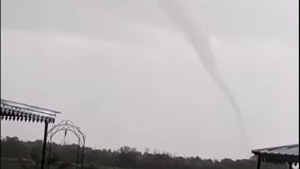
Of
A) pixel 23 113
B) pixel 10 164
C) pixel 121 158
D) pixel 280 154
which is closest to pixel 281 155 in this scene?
pixel 280 154

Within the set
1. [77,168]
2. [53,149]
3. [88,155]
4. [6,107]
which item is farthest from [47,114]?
[88,155]

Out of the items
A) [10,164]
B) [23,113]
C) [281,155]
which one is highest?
[23,113]

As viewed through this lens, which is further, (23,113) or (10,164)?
(10,164)

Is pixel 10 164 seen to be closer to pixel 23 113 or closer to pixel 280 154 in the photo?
pixel 23 113

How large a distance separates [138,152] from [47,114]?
30.9 feet

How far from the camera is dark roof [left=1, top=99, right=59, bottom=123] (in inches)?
460

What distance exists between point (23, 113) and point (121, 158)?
10.1 m

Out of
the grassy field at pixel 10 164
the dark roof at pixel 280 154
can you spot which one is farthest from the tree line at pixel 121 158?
the dark roof at pixel 280 154

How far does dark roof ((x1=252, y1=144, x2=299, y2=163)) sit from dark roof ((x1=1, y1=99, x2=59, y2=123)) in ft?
17.2

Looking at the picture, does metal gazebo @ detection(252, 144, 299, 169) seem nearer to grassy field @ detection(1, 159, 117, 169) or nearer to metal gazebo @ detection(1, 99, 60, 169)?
metal gazebo @ detection(1, 99, 60, 169)

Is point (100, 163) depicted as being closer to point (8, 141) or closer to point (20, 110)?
point (8, 141)

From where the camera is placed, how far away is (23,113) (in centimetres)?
1280

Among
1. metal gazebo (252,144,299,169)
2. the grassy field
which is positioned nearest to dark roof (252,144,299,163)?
metal gazebo (252,144,299,169)

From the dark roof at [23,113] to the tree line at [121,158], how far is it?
5283 mm
